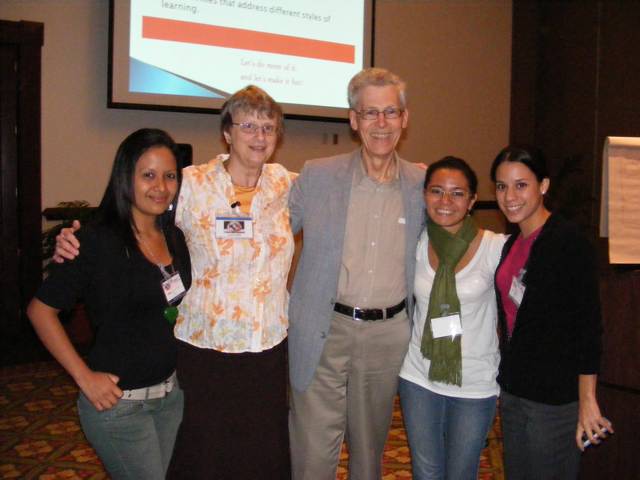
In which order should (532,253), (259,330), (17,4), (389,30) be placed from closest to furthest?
(532,253)
(259,330)
(17,4)
(389,30)

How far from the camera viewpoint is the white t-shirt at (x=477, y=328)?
2.06m

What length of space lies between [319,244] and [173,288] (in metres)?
0.66

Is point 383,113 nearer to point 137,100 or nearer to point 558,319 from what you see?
point 558,319

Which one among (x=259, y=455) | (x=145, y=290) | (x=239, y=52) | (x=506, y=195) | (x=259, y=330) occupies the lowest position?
(x=259, y=455)

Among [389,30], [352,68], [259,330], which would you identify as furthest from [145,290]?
[389,30]

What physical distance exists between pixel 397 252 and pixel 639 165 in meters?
0.93

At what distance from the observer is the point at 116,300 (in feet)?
5.38

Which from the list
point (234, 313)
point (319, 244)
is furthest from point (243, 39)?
point (234, 313)

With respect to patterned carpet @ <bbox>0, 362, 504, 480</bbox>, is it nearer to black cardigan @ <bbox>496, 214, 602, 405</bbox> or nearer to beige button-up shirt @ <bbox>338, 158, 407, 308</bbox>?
beige button-up shirt @ <bbox>338, 158, 407, 308</bbox>

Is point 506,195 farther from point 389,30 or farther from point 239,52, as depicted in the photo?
point 389,30

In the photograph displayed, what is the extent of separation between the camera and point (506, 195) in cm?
198

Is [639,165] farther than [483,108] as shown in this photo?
No

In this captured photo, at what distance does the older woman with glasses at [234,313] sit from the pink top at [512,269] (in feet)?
2.53

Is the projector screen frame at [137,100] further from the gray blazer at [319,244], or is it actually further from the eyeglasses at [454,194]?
the eyeglasses at [454,194]
